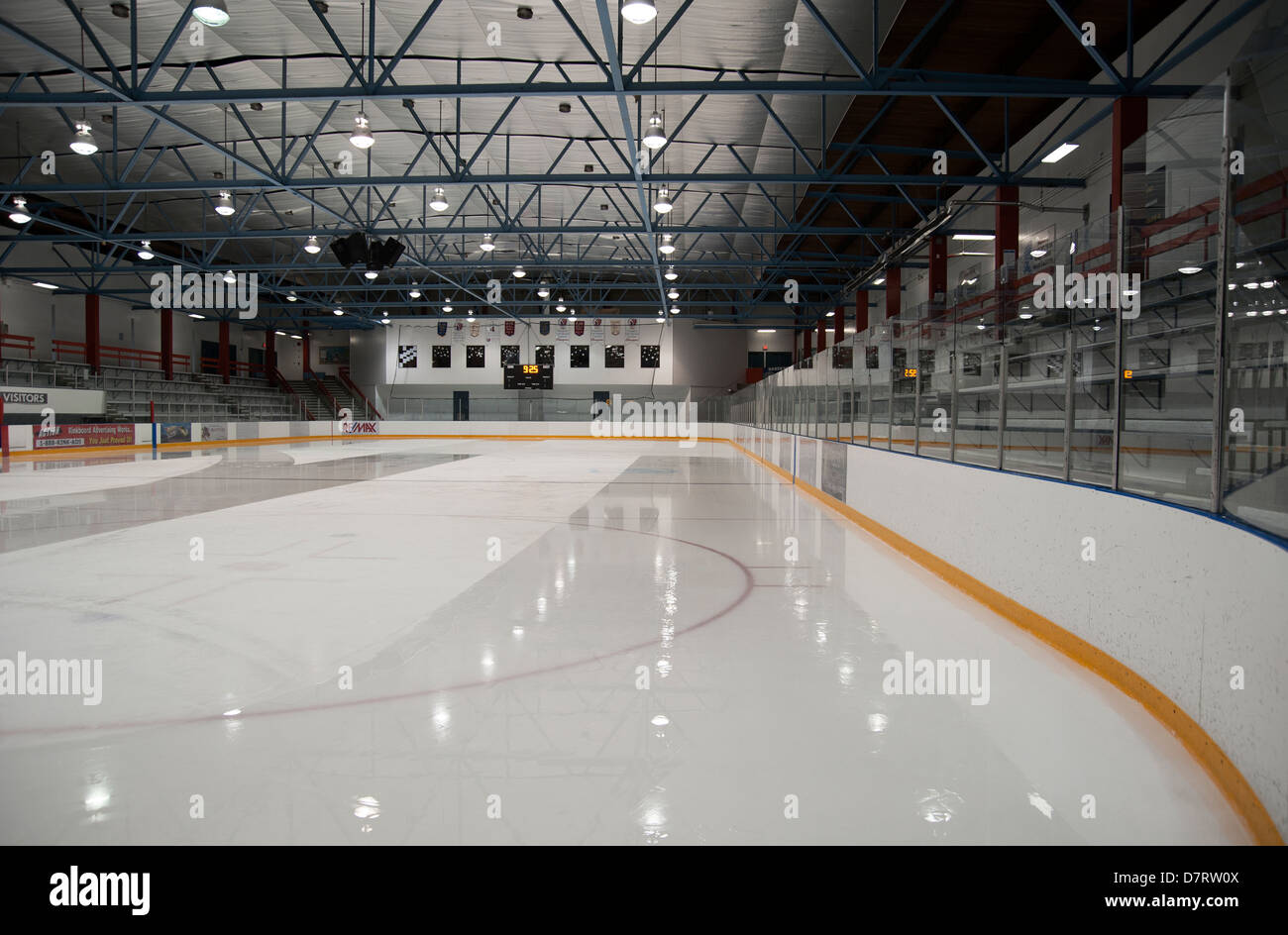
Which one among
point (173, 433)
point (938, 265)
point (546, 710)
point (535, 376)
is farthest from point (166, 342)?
point (546, 710)

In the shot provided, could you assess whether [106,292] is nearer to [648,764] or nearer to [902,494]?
[902,494]

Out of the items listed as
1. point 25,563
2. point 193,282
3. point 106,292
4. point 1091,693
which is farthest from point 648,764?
point 193,282

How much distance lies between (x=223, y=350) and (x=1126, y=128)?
39594mm

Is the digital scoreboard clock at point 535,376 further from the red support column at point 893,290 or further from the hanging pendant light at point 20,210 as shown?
the hanging pendant light at point 20,210

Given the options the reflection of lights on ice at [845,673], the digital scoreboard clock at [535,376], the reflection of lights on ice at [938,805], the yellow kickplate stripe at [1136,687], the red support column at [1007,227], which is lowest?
the reflection of lights on ice at [938,805]

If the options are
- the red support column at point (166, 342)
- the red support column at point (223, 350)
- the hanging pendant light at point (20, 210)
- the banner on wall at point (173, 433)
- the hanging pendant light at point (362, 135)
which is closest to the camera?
the hanging pendant light at point (362, 135)

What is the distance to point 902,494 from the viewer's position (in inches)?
331

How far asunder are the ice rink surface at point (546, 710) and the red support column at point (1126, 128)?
26.1ft

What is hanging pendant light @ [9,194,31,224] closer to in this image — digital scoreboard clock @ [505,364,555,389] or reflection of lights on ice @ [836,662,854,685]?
reflection of lights on ice @ [836,662,854,685]

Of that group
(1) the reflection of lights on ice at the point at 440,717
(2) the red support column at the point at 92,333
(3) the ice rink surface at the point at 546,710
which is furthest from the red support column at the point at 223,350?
(1) the reflection of lights on ice at the point at 440,717

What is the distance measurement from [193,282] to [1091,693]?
3815 centimetres

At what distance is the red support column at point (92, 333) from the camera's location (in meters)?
29.8

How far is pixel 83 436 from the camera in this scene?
25.1 metres
